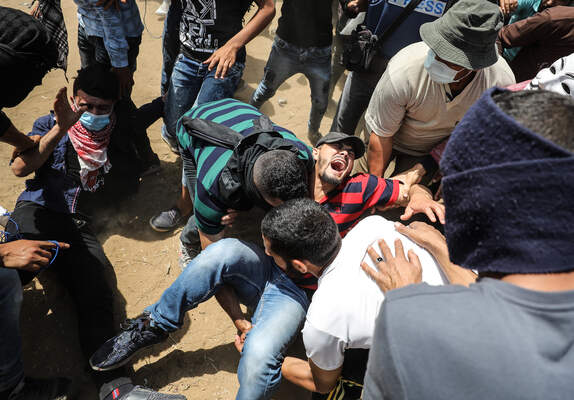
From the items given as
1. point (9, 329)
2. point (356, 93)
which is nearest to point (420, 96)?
point (356, 93)

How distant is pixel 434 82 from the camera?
235cm

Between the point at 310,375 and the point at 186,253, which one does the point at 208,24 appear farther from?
the point at 310,375

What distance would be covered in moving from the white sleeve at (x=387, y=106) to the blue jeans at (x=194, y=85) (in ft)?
4.02

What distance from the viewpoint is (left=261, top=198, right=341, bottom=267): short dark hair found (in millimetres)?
1954

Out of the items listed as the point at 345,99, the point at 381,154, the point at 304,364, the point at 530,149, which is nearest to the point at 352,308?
the point at 304,364

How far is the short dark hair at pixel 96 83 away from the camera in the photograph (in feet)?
9.36

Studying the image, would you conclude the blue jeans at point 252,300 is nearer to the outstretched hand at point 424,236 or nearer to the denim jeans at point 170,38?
the outstretched hand at point 424,236

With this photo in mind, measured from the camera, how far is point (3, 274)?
211cm

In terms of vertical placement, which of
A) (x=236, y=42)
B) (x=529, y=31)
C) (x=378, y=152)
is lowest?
(x=378, y=152)

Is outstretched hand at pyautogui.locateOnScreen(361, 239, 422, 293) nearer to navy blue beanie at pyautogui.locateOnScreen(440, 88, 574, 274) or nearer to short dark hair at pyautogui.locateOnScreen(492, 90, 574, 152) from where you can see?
navy blue beanie at pyautogui.locateOnScreen(440, 88, 574, 274)

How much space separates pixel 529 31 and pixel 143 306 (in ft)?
12.4

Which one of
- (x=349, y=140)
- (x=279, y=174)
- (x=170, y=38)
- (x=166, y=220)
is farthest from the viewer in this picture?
(x=166, y=220)

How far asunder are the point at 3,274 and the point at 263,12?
256 cm

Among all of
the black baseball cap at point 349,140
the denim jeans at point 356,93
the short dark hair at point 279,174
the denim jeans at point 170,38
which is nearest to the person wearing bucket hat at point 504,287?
the short dark hair at point 279,174
